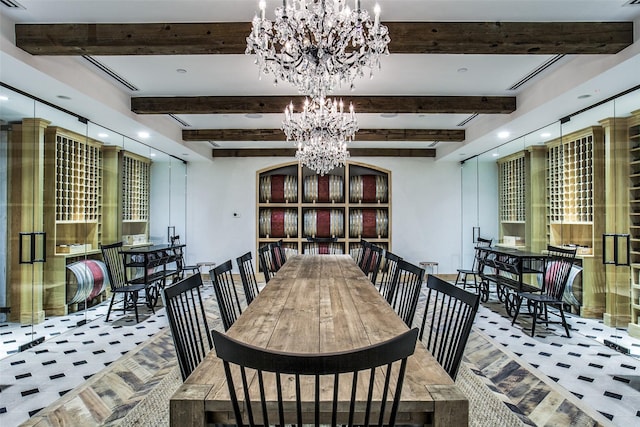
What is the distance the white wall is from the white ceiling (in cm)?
237

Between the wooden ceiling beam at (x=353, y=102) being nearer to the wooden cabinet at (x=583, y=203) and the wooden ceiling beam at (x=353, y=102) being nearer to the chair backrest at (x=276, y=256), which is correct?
the wooden cabinet at (x=583, y=203)

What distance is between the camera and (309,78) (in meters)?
2.39

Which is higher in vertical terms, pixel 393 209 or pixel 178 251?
pixel 393 209

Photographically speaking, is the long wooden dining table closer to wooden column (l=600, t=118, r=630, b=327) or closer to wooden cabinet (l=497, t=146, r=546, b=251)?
wooden column (l=600, t=118, r=630, b=327)

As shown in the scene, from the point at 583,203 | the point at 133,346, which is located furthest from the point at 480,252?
the point at 133,346

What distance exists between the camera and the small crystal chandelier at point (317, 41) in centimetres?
204

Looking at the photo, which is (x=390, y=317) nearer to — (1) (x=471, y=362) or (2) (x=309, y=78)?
(2) (x=309, y=78)

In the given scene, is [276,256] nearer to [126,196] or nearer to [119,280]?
[119,280]

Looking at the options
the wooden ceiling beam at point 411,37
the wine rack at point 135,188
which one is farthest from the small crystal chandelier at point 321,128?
the wine rack at point 135,188

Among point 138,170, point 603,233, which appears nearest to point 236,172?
point 138,170

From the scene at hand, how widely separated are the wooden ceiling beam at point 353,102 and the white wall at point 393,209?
11.3 feet

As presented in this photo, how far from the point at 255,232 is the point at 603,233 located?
6.02m

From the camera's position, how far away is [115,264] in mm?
5145

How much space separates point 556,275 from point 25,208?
6.15 m
